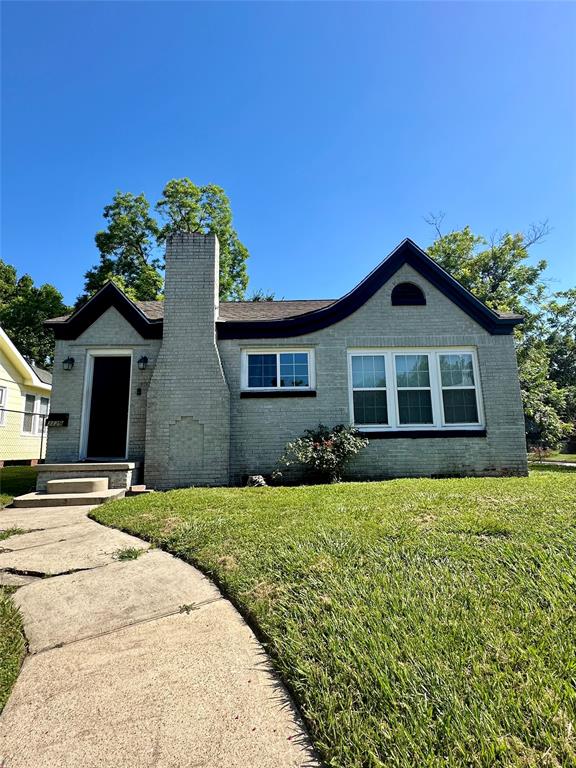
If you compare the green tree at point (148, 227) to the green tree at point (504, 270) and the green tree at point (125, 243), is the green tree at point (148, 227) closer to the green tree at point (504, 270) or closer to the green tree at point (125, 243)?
the green tree at point (125, 243)

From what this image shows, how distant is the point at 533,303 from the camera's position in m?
23.8

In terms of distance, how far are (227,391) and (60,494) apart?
12.9ft

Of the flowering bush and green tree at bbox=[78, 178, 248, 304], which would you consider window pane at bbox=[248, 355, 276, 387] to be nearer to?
the flowering bush

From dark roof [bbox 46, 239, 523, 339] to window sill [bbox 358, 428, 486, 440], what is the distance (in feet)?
8.65

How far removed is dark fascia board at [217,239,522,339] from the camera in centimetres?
928

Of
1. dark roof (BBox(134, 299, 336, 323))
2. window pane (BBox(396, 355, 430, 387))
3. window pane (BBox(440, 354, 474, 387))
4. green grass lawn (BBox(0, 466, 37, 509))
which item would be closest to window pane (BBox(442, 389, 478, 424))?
window pane (BBox(440, 354, 474, 387))

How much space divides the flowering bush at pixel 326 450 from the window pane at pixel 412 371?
1.91 meters

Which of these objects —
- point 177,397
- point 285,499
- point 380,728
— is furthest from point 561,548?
point 177,397

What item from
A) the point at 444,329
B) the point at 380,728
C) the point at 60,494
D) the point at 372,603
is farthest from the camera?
the point at 444,329

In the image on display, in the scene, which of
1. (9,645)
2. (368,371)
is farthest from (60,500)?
(368,371)

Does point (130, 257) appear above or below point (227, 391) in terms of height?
above

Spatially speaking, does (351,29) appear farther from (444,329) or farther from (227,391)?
(227,391)

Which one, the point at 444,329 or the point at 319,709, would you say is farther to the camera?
the point at 444,329

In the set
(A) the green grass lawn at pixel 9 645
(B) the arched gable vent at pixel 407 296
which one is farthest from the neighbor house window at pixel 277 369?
(A) the green grass lawn at pixel 9 645
